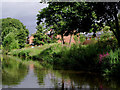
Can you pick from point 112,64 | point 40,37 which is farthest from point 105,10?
point 40,37

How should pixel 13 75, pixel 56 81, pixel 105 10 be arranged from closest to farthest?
pixel 56 81 → pixel 13 75 → pixel 105 10

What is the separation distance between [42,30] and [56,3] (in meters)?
42.7

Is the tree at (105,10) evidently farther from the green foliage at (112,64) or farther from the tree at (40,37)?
the tree at (40,37)

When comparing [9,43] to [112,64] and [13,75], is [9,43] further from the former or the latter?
[112,64]

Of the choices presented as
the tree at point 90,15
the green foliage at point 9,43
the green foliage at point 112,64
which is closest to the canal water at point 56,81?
the green foliage at point 112,64

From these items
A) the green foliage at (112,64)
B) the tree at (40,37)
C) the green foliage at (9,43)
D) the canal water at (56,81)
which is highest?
the tree at (40,37)

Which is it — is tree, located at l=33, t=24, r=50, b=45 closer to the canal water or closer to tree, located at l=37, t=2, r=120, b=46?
tree, located at l=37, t=2, r=120, b=46

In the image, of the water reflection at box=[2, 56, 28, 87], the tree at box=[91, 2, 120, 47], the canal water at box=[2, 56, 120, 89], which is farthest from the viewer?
the tree at box=[91, 2, 120, 47]

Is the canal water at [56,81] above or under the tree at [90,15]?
under

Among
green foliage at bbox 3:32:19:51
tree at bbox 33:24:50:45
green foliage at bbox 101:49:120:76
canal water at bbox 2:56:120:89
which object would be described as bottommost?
canal water at bbox 2:56:120:89

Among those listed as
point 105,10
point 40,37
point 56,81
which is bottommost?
point 56,81

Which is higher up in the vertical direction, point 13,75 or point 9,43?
point 9,43

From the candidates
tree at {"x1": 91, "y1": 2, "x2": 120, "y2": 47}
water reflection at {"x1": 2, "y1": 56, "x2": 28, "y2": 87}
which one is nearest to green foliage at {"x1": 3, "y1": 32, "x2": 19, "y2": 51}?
water reflection at {"x1": 2, "y1": 56, "x2": 28, "y2": 87}

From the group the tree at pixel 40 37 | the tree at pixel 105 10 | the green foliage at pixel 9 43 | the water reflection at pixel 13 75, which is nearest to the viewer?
the water reflection at pixel 13 75
